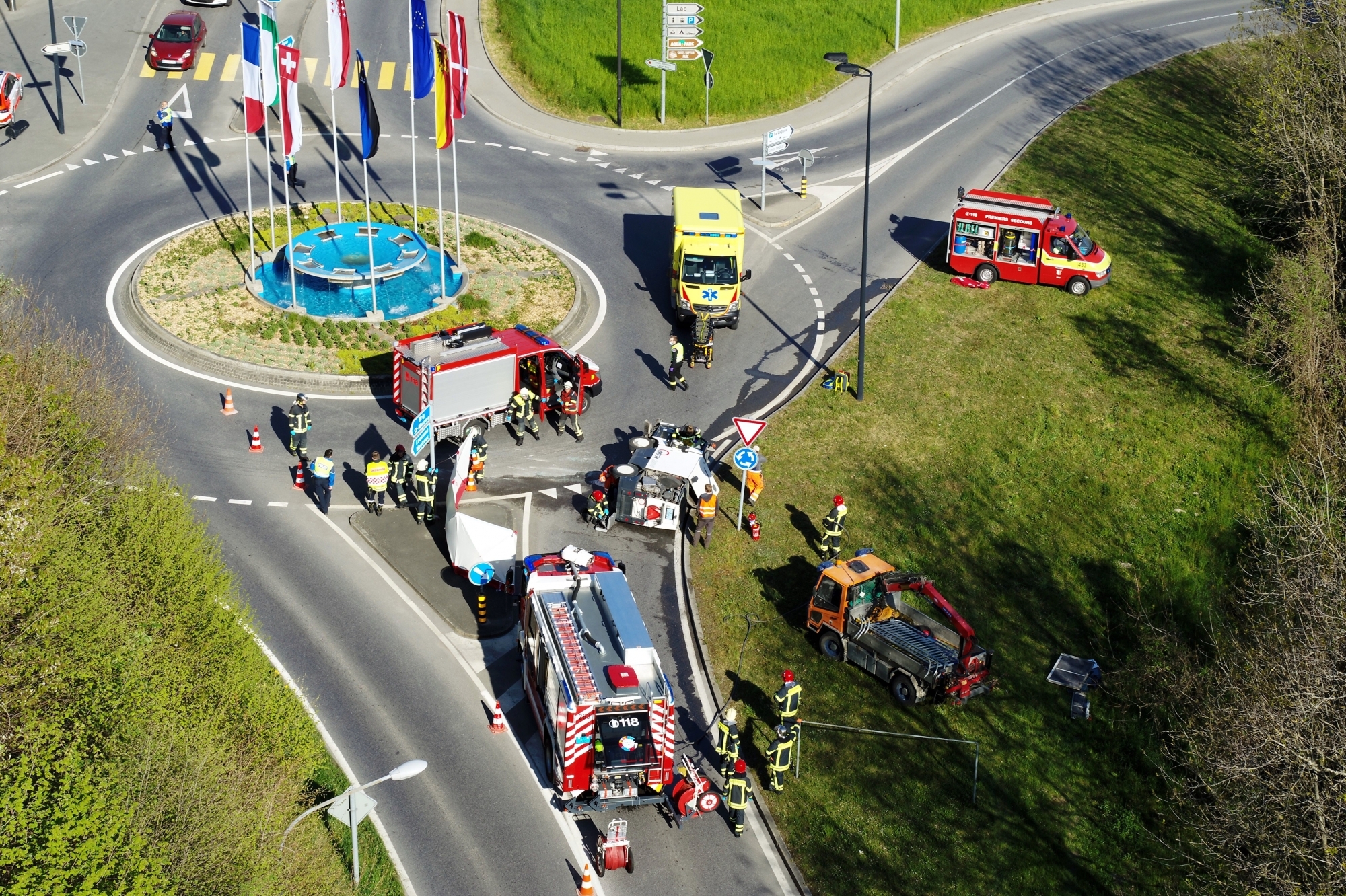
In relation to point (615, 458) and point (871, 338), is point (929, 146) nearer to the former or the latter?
point (871, 338)

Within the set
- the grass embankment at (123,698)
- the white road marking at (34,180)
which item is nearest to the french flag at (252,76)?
the white road marking at (34,180)

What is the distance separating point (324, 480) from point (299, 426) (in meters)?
2.11

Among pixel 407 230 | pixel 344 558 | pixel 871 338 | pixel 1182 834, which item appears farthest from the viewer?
pixel 407 230

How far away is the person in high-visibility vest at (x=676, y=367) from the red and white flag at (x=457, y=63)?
32.0 feet

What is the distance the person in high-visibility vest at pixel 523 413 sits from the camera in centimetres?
3688

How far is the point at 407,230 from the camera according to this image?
46781 mm

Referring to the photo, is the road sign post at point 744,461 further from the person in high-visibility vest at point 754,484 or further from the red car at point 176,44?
the red car at point 176,44

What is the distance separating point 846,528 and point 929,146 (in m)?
26.4

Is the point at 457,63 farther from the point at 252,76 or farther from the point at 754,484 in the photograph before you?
the point at 754,484

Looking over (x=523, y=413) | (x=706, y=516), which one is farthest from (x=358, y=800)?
(x=523, y=413)

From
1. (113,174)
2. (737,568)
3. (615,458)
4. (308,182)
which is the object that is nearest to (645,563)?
(737,568)

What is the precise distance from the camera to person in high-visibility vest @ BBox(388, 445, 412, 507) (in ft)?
113

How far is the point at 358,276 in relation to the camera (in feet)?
141

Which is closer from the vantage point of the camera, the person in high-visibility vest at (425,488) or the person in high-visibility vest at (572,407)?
the person in high-visibility vest at (425,488)
